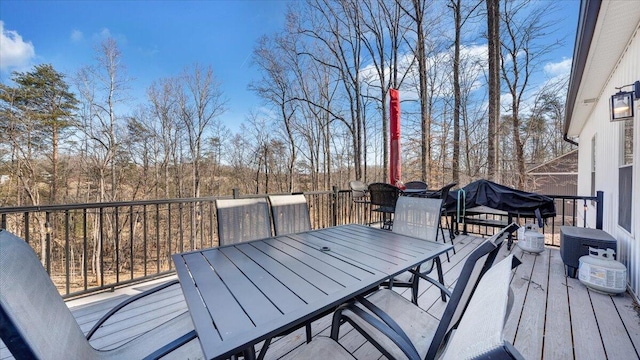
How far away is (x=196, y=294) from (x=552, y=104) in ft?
42.6

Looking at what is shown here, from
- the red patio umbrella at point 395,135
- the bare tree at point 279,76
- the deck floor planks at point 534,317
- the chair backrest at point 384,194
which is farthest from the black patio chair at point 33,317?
the bare tree at point 279,76

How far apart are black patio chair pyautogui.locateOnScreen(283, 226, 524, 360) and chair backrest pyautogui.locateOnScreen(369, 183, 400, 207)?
9.62 ft

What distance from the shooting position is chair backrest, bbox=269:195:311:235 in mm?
2689

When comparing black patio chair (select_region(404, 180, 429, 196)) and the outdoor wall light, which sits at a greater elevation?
the outdoor wall light

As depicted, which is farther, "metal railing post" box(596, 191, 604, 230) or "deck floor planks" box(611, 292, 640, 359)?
"metal railing post" box(596, 191, 604, 230)

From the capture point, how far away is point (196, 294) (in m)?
1.22

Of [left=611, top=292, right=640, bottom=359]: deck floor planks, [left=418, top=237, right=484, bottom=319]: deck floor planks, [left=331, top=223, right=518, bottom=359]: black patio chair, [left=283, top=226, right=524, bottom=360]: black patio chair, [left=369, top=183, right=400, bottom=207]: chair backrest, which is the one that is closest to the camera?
[left=283, top=226, right=524, bottom=360]: black patio chair

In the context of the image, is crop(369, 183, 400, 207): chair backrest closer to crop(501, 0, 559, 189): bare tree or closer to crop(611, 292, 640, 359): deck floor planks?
crop(611, 292, 640, 359): deck floor planks

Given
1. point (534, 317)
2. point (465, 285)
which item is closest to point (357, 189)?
point (534, 317)

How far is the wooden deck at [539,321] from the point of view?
180 centimetres

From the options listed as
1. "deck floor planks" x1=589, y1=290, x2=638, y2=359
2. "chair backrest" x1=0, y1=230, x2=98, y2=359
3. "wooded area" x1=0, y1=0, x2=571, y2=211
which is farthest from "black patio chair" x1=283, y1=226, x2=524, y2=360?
"wooded area" x1=0, y1=0, x2=571, y2=211

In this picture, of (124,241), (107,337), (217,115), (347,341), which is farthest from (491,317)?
(124,241)

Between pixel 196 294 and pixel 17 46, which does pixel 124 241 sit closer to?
pixel 17 46

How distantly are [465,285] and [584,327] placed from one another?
6.43 feet
